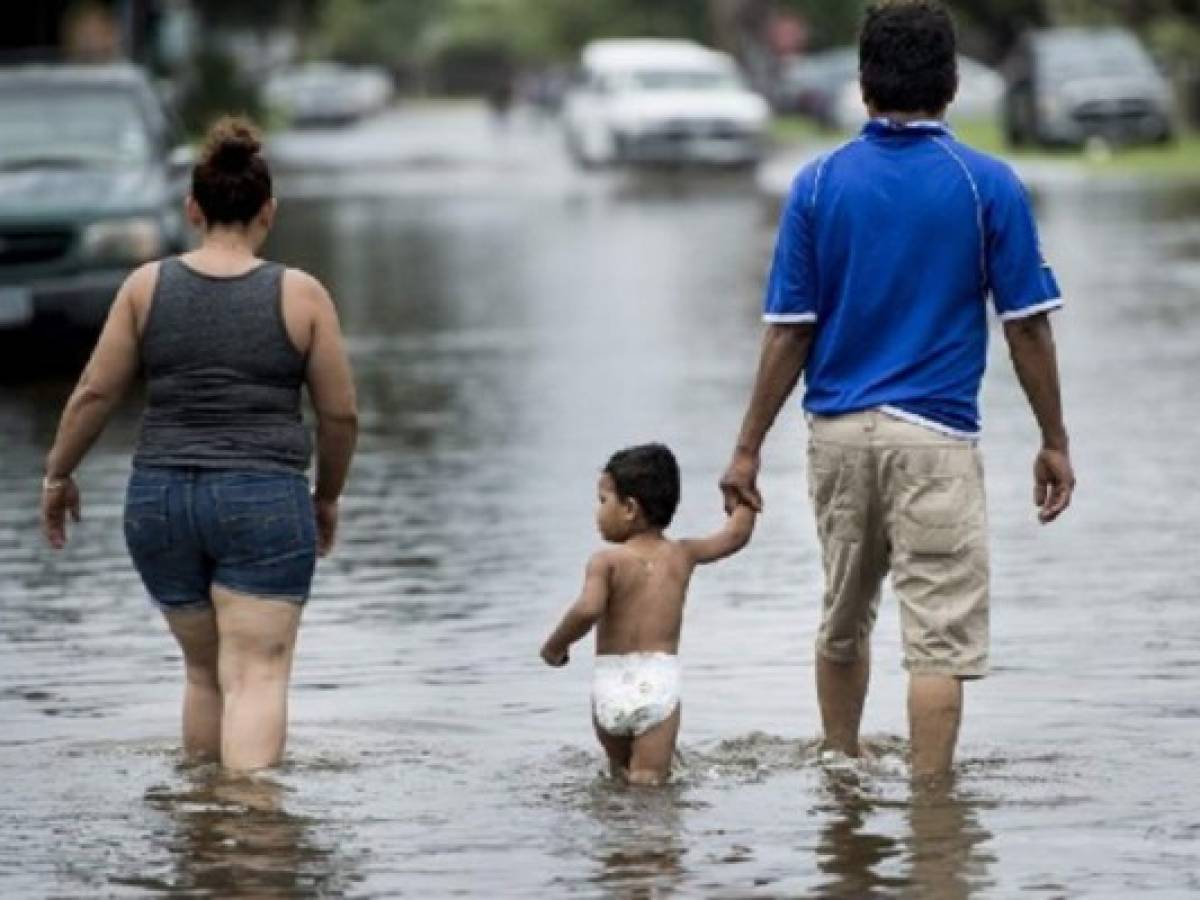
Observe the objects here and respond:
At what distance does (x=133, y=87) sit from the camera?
22359mm

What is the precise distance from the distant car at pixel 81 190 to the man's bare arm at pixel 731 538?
11924mm

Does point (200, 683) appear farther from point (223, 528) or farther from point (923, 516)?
point (923, 516)

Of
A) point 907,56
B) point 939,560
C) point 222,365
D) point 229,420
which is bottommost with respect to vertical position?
point 939,560

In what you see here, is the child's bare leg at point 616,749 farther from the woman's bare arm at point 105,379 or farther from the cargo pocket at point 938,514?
the woman's bare arm at point 105,379

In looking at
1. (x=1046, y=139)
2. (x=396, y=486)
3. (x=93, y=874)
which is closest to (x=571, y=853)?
A: (x=93, y=874)

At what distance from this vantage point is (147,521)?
862cm

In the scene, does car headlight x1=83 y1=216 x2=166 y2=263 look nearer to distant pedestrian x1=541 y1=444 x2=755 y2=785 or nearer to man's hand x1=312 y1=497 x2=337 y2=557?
man's hand x1=312 y1=497 x2=337 y2=557

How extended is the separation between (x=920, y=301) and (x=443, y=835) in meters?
1.51

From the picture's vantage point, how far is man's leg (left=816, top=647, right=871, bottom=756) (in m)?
8.95

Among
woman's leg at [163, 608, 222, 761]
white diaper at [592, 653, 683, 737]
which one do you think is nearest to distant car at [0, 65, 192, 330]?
woman's leg at [163, 608, 222, 761]

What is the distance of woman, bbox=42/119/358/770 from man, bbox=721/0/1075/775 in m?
1.05

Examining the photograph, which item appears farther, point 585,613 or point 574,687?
point 574,687

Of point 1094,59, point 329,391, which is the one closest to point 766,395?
point 329,391

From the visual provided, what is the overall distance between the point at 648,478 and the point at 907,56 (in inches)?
42.3
